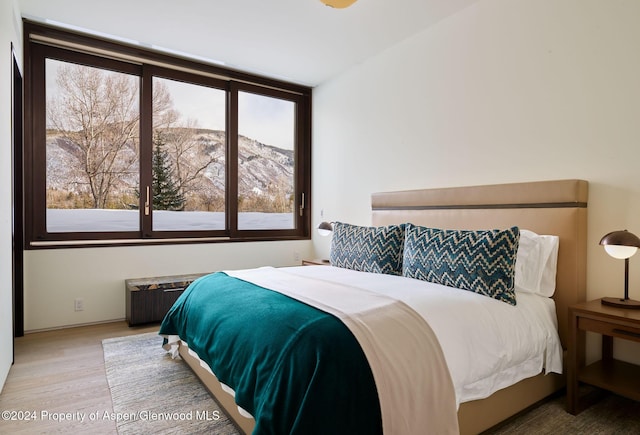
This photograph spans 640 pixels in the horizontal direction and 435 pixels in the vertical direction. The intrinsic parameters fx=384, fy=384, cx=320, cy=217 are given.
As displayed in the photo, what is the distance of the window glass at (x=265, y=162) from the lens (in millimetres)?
4762

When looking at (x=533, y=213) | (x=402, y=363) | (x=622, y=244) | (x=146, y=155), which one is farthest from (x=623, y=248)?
(x=146, y=155)

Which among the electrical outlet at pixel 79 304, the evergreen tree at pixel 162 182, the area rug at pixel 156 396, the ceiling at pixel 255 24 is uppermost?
the ceiling at pixel 255 24

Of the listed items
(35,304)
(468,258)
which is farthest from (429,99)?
(35,304)

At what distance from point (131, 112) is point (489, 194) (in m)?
3.57

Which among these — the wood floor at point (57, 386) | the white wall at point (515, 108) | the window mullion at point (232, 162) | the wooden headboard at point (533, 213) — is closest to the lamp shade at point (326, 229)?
the white wall at point (515, 108)

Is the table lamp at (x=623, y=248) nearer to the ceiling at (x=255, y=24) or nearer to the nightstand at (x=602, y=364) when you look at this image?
the nightstand at (x=602, y=364)

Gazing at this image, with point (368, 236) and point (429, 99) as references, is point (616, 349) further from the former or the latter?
point (429, 99)

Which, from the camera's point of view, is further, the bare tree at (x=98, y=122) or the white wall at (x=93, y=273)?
the bare tree at (x=98, y=122)

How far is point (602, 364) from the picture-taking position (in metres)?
2.28

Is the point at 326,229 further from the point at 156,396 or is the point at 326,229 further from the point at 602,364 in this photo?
the point at 602,364

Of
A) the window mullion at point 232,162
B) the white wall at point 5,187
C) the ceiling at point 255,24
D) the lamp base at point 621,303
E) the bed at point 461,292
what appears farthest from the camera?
the window mullion at point 232,162

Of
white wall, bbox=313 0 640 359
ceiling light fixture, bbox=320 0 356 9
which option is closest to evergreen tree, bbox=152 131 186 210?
white wall, bbox=313 0 640 359

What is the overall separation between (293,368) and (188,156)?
11.4ft

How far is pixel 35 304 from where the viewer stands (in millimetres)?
3439
